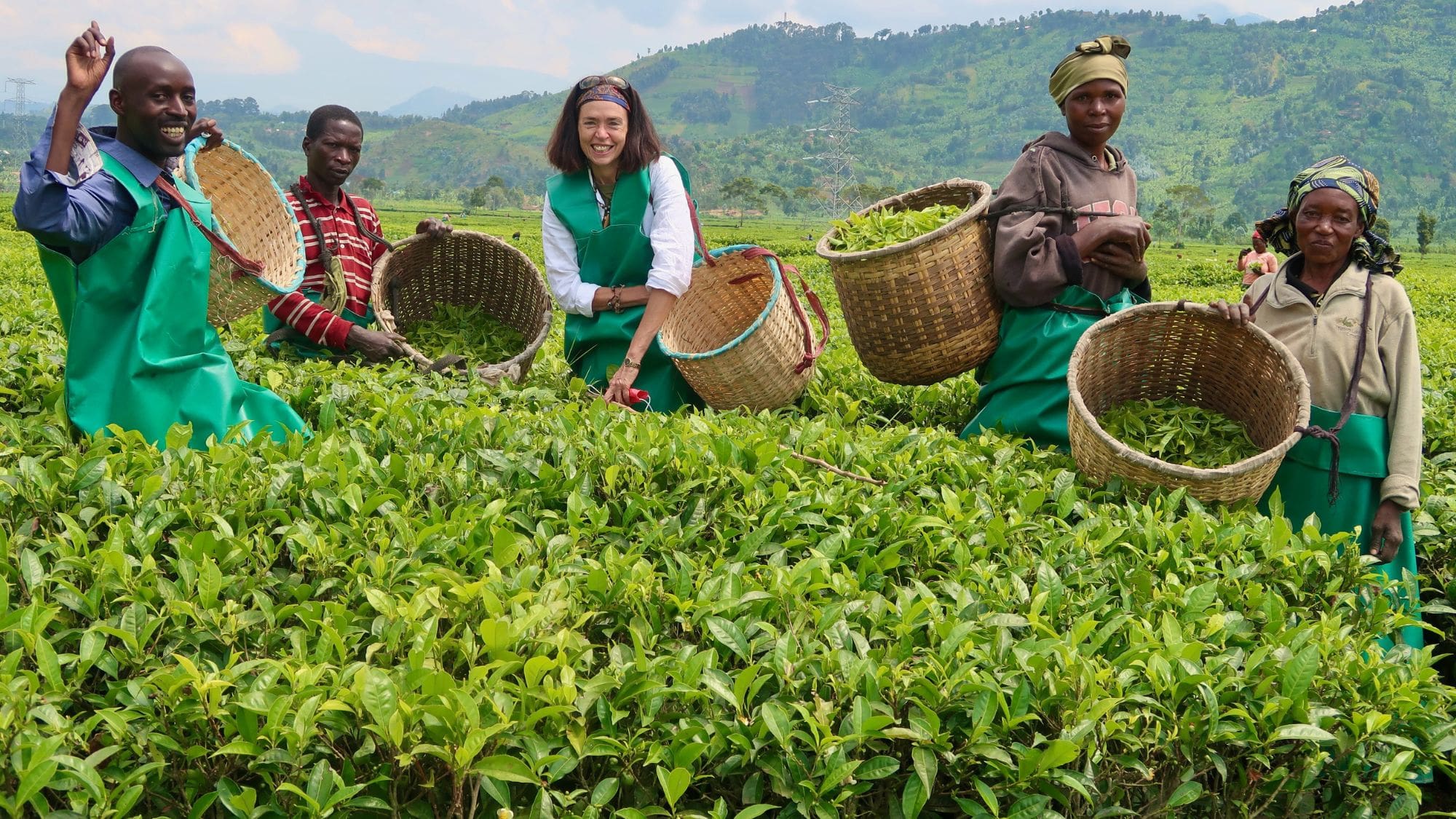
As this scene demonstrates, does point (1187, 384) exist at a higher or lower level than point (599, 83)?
lower

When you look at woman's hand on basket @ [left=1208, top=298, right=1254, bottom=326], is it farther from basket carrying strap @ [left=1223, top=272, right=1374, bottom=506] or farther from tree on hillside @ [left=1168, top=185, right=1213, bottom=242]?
tree on hillside @ [left=1168, top=185, right=1213, bottom=242]

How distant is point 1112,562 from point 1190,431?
0.99m

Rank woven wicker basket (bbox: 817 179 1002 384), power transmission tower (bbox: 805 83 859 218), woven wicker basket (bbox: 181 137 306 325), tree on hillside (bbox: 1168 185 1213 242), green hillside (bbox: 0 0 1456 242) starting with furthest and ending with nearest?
green hillside (bbox: 0 0 1456 242), power transmission tower (bbox: 805 83 859 218), tree on hillside (bbox: 1168 185 1213 242), woven wicker basket (bbox: 181 137 306 325), woven wicker basket (bbox: 817 179 1002 384)

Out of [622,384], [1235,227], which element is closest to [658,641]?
[622,384]

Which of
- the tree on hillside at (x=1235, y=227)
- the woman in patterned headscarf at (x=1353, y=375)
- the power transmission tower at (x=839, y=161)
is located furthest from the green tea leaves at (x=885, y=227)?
the power transmission tower at (x=839, y=161)

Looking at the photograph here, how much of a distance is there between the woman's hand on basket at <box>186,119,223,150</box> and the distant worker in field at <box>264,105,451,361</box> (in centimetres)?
45

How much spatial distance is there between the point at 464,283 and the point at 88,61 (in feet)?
6.93

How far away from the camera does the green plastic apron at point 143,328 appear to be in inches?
122

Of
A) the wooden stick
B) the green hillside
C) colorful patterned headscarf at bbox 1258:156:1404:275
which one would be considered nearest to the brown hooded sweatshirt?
colorful patterned headscarf at bbox 1258:156:1404:275

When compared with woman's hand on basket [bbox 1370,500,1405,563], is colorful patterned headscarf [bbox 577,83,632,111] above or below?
above

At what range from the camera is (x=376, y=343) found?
432cm

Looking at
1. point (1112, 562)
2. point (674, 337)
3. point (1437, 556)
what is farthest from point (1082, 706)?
point (674, 337)

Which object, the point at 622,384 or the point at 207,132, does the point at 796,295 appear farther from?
the point at 207,132

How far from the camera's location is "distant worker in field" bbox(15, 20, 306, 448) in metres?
3.06
